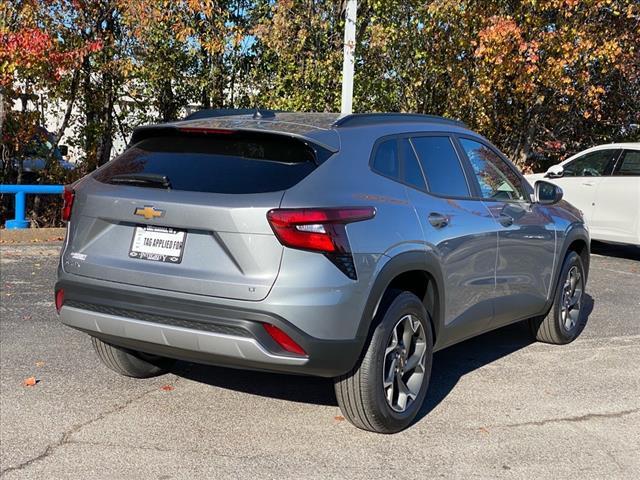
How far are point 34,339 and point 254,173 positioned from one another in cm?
310

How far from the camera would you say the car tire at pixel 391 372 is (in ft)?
13.5

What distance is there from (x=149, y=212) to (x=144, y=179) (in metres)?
0.26

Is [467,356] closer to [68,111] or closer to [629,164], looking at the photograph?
[629,164]

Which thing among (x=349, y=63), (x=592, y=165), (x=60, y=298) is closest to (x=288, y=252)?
(x=60, y=298)

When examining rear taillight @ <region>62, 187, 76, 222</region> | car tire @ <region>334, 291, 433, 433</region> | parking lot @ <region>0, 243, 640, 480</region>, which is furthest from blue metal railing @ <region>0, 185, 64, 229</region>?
car tire @ <region>334, 291, 433, 433</region>

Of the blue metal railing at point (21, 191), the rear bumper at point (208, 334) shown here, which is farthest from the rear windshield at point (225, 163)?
the blue metal railing at point (21, 191)

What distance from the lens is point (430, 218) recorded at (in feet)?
14.8

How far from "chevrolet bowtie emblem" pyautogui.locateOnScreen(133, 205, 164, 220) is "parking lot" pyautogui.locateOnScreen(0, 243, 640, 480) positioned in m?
1.21

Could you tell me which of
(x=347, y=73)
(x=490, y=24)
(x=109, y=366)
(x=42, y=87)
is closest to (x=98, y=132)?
(x=42, y=87)

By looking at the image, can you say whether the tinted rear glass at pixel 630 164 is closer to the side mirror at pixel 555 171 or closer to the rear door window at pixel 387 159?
the side mirror at pixel 555 171

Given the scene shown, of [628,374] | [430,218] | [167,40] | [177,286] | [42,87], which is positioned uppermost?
[167,40]

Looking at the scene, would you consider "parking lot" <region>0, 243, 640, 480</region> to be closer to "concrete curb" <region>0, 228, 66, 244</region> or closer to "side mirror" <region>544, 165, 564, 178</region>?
"concrete curb" <region>0, 228, 66, 244</region>

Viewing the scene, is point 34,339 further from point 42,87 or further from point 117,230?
point 42,87

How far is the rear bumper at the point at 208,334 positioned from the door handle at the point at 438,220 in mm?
963
